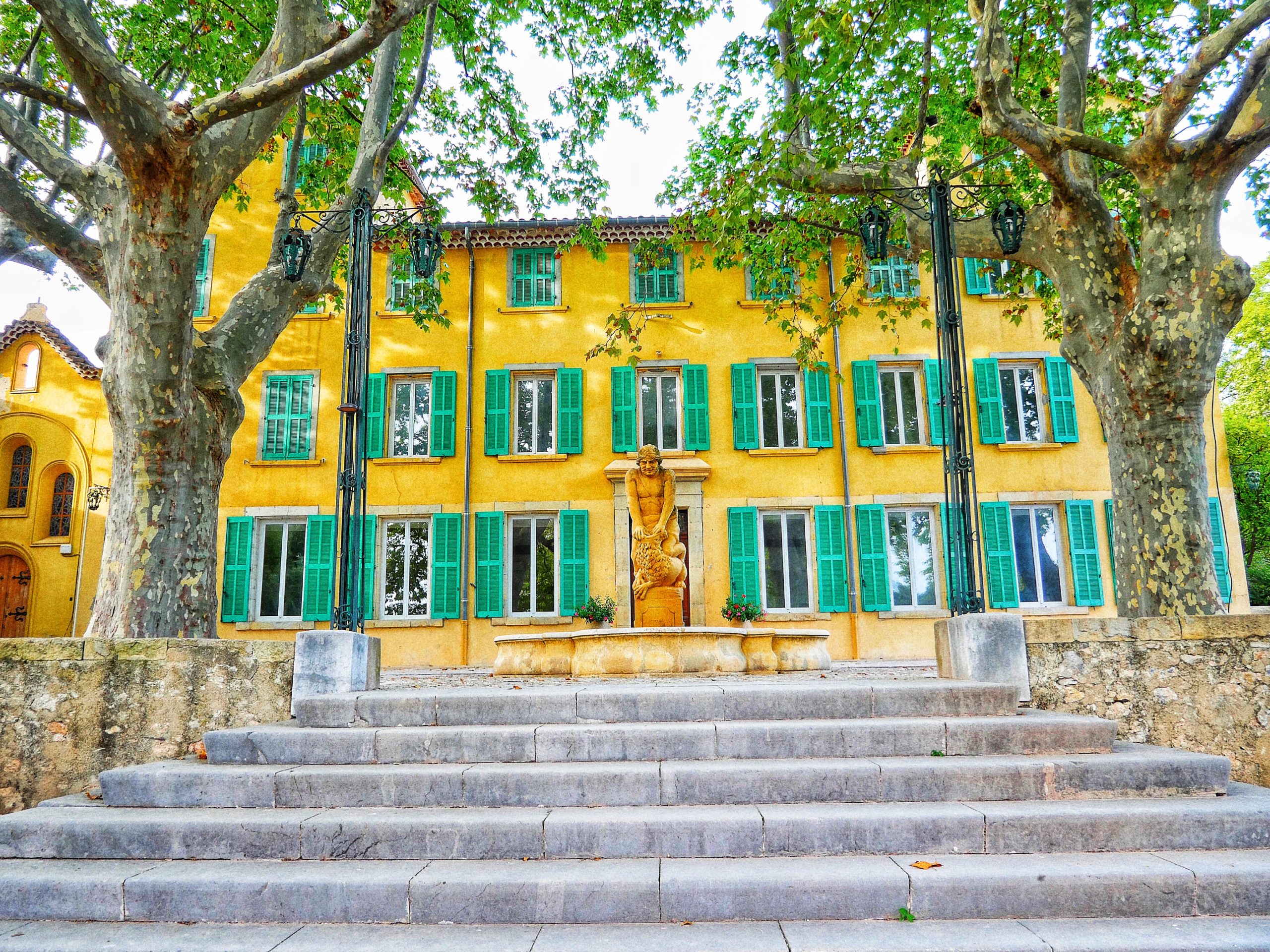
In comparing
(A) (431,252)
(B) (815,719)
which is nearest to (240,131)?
(A) (431,252)

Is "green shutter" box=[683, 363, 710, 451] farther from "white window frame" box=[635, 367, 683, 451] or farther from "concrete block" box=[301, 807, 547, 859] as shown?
"concrete block" box=[301, 807, 547, 859]

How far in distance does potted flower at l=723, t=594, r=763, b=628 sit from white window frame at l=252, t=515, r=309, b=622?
797 cm

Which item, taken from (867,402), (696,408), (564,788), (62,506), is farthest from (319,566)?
(564,788)

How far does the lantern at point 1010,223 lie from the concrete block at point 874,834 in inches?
184

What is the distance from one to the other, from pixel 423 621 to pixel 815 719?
38.0 ft

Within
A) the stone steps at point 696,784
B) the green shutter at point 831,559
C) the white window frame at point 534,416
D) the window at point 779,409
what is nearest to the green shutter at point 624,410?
the white window frame at point 534,416

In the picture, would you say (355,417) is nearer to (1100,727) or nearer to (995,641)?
(995,641)

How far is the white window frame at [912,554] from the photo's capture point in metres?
15.2

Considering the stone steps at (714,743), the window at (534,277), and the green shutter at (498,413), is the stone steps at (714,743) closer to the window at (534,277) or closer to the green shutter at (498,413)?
the green shutter at (498,413)

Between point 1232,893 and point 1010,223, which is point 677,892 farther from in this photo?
point 1010,223

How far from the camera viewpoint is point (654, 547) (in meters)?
9.88

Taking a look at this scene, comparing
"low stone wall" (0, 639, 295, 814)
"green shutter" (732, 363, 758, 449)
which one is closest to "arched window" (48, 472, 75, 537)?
"green shutter" (732, 363, 758, 449)

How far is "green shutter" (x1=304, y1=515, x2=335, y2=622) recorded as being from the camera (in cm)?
1520

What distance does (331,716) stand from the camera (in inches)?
204
